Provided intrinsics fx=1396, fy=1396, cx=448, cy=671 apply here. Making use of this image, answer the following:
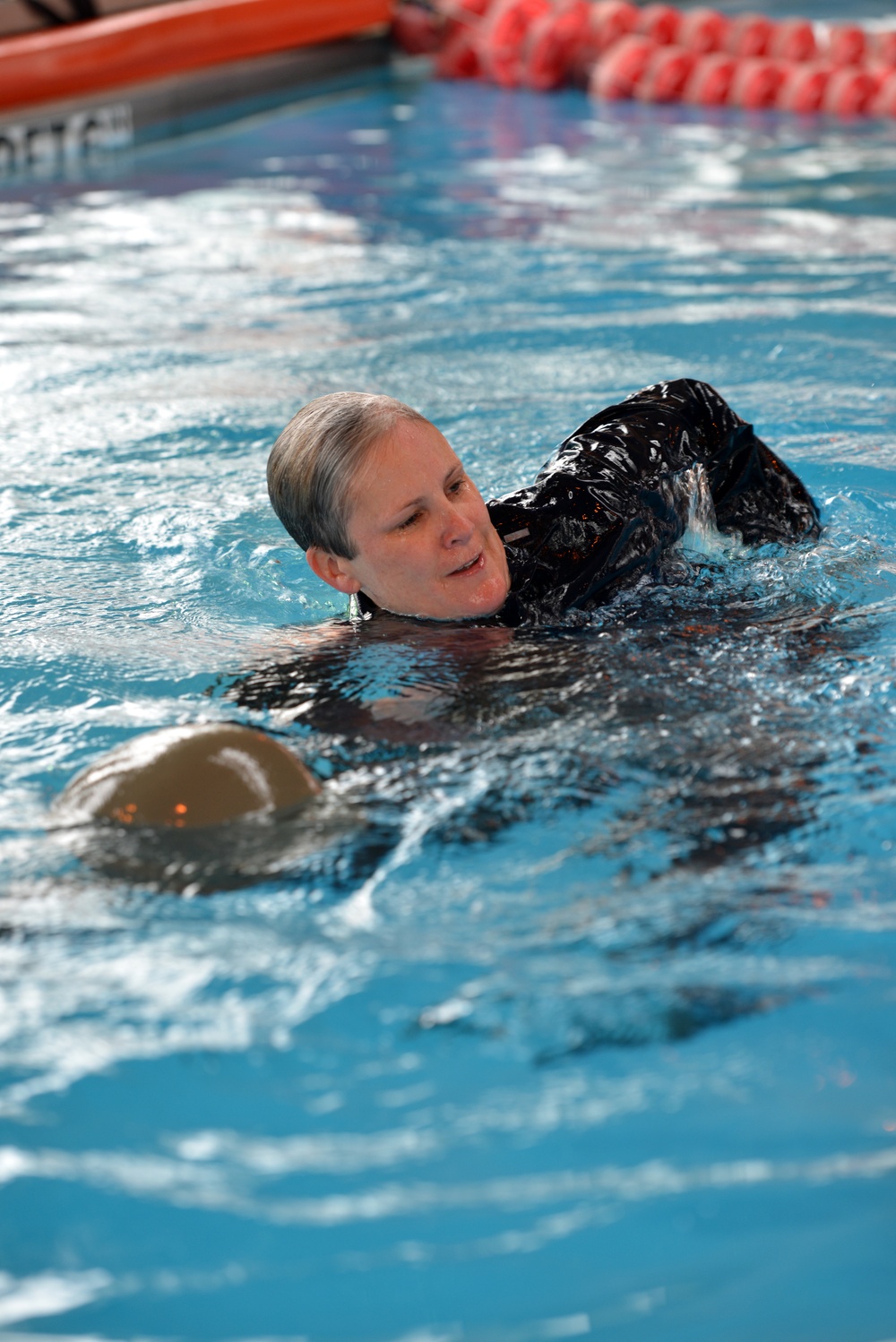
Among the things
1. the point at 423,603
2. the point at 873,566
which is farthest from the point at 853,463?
the point at 423,603

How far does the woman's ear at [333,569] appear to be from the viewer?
2826mm

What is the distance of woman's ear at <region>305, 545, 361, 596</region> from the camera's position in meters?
2.83

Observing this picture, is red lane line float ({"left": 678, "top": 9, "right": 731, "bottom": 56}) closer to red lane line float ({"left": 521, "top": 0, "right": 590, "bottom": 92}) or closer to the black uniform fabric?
red lane line float ({"left": 521, "top": 0, "right": 590, "bottom": 92})

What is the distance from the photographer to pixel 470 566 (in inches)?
109

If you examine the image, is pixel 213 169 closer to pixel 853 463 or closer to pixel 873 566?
pixel 853 463

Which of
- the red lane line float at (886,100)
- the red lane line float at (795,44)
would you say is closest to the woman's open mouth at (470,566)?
the red lane line float at (886,100)

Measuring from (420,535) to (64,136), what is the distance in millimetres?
7652

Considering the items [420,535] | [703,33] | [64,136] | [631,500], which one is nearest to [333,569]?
[420,535]

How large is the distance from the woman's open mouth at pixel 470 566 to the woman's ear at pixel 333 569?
21 cm

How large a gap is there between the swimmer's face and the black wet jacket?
127 mm

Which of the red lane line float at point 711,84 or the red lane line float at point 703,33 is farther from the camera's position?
the red lane line float at point 703,33

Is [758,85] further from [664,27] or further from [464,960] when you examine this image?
[464,960]

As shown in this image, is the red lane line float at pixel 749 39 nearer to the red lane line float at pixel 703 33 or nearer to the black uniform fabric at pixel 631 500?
the red lane line float at pixel 703 33

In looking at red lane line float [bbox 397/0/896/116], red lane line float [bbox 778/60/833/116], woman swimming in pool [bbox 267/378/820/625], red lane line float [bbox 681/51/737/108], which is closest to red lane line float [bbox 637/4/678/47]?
red lane line float [bbox 397/0/896/116]
